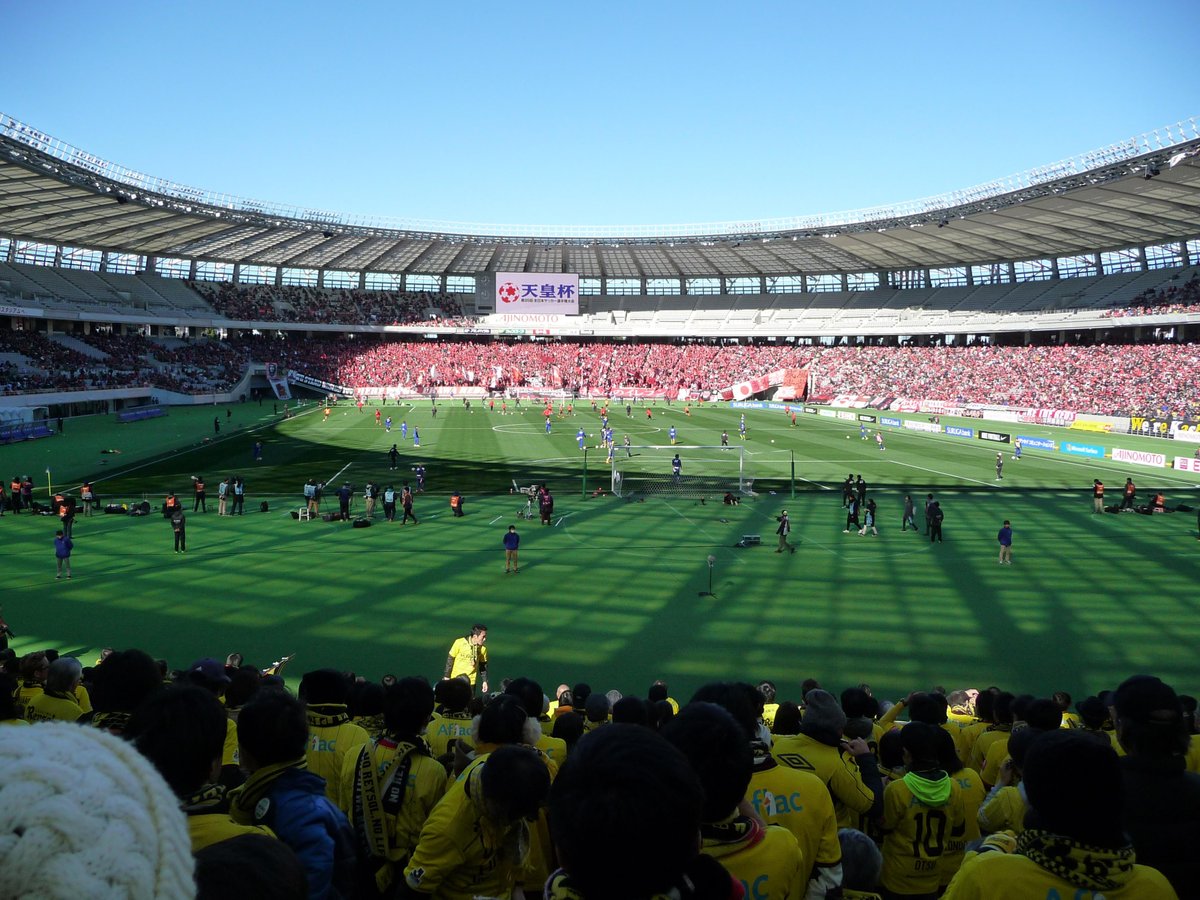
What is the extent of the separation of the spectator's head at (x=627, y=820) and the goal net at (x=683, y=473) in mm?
31280

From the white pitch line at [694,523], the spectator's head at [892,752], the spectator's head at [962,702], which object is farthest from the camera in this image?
the white pitch line at [694,523]

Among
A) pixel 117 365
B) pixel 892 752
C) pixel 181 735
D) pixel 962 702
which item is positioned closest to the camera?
pixel 181 735

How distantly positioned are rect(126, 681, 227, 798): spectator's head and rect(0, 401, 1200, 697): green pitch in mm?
10971

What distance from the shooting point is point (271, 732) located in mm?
3928

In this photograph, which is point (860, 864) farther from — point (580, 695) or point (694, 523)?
point (694, 523)

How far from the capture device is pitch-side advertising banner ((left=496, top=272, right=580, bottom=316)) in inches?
3866

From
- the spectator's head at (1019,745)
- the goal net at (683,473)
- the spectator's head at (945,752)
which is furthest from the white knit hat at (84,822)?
the goal net at (683,473)

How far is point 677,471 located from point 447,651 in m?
21.5

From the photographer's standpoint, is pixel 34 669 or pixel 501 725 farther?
pixel 34 669

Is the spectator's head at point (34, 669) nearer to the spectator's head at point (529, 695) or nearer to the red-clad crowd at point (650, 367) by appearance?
the spectator's head at point (529, 695)

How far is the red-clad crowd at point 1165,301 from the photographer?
70.8 metres

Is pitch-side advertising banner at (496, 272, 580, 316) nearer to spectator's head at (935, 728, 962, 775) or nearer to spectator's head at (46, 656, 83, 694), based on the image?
spectator's head at (46, 656, 83, 694)

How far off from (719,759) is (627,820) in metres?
1.06

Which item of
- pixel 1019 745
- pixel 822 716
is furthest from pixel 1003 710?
pixel 822 716
